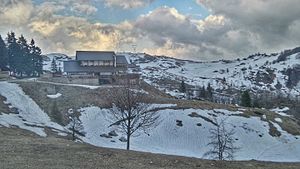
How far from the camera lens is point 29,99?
259ft

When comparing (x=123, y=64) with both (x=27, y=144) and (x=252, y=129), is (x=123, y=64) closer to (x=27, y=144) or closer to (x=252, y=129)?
(x=252, y=129)

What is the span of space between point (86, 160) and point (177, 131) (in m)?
50.0

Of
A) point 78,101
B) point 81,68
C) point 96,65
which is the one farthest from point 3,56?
point 78,101

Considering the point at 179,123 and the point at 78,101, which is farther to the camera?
the point at 78,101

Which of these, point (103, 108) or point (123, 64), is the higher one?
point (123, 64)

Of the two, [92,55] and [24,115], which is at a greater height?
[92,55]

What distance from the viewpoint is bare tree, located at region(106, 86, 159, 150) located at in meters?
51.7

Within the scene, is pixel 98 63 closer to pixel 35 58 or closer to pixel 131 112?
pixel 35 58

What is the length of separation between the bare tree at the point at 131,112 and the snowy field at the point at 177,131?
176cm

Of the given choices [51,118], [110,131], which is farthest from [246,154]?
[51,118]

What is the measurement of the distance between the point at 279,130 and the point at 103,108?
39490 millimetres

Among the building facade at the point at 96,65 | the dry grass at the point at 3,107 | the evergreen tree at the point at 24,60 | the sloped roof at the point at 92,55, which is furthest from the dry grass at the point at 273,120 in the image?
the evergreen tree at the point at 24,60

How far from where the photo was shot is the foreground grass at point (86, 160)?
2291 cm

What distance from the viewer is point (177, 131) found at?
73250mm
